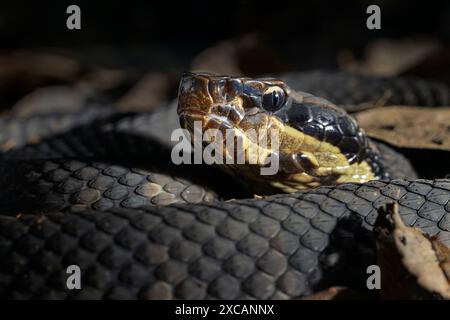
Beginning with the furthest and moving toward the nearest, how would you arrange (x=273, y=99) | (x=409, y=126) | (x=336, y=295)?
(x=409, y=126) < (x=273, y=99) < (x=336, y=295)

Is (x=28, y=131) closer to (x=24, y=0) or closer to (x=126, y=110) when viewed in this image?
(x=126, y=110)

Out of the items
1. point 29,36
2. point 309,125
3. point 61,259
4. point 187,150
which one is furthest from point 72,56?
point 61,259

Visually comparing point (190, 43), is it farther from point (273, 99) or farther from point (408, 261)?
point (408, 261)

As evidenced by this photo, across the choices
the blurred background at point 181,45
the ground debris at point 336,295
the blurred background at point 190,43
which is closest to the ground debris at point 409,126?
the ground debris at point 336,295

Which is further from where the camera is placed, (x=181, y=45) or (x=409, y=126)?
(x=181, y=45)

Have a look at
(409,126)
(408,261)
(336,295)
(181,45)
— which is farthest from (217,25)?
(408,261)
